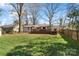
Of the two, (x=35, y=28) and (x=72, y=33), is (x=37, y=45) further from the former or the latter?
(x=72, y=33)

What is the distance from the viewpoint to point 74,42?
2.06m

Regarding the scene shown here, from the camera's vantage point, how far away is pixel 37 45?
2.04m

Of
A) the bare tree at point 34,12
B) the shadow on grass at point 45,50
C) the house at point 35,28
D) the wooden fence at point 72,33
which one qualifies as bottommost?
the shadow on grass at point 45,50

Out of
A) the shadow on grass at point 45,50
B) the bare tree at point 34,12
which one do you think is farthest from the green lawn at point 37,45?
the bare tree at point 34,12

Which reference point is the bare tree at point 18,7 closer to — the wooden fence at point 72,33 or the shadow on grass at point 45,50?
the shadow on grass at point 45,50

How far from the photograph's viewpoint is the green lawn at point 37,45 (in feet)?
6.65

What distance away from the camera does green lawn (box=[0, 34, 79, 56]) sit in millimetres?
2027

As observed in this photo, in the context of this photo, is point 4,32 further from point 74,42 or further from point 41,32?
point 74,42

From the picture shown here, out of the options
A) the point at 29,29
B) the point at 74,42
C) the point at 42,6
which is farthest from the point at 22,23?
the point at 74,42

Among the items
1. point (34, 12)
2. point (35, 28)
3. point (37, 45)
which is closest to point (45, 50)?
point (37, 45)

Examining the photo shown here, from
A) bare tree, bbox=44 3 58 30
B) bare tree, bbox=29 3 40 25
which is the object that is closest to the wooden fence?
bare tree, bbox=44 3 58 30

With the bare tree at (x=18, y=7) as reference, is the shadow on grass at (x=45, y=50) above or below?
below

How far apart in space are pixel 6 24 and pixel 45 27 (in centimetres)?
34

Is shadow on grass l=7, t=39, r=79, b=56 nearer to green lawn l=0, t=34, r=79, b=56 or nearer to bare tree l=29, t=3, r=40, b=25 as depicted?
green lawn l=0, t=34, r=79, b=56
